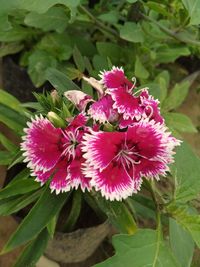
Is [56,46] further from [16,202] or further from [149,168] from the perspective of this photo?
[149,168]

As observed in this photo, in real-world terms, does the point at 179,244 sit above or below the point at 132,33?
below

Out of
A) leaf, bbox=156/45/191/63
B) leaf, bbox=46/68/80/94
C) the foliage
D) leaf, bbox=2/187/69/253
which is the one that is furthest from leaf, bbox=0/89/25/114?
leaf, bbox=156/45/191/63

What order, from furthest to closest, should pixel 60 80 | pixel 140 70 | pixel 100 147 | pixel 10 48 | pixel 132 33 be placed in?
pixel 10 48, pixel 140 70, pixel 132 33, pixel 60 80, pixel 100 147

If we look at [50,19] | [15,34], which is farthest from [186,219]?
[15,34]

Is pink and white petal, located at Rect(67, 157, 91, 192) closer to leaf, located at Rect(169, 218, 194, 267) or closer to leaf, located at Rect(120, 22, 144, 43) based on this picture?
leaf, located at Rect(169, 218, 194, 267)

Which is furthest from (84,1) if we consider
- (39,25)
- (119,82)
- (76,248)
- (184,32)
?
(76,248)
